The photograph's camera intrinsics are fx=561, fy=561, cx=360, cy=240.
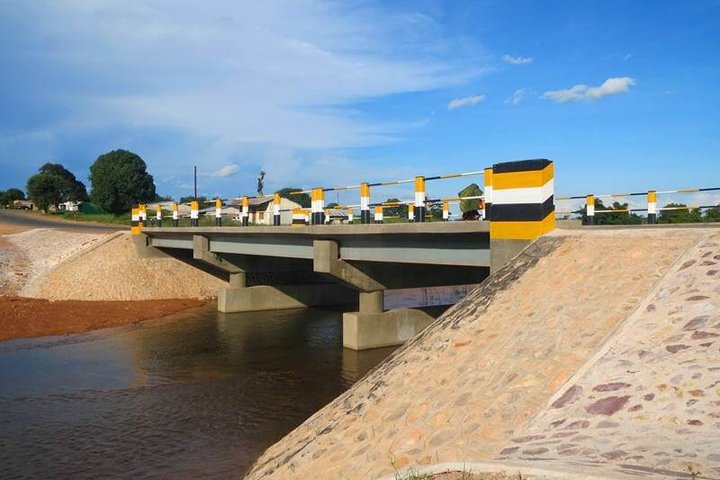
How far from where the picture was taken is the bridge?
9.31m

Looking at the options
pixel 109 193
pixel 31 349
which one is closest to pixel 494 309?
pixel 31 349

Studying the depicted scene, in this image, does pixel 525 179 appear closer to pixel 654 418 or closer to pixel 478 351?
pixel 478 351

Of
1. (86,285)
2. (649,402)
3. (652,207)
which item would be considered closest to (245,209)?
(86,285)

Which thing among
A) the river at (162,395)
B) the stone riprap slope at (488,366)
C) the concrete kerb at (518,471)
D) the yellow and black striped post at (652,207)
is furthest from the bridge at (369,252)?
the concrete kerb at (518,471)

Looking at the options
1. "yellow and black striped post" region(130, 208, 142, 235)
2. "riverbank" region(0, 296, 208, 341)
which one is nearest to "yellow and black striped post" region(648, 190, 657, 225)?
"riverbank" region(0, 296, 208, 341)

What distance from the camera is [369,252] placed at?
1516cm

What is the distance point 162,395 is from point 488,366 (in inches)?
340

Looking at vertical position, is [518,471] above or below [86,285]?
above

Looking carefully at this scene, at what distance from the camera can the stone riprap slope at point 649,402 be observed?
3.91m

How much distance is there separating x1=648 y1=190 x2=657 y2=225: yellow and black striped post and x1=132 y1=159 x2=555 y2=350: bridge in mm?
4523

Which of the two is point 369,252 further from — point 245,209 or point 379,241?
point 245,209

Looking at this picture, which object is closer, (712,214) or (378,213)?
(712,214)

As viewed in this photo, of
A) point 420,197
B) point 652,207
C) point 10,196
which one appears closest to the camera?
point 420,197

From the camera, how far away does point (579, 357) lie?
5.71 metres
